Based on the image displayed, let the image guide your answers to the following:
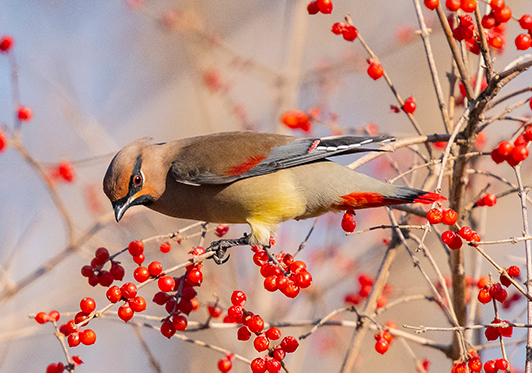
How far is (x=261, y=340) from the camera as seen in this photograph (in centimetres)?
229

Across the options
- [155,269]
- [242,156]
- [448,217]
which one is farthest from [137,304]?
[448,217]

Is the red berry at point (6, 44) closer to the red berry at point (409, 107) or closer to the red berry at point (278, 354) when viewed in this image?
the red berry at point (409, 107)

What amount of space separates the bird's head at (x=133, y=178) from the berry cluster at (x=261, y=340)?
0.82 metres

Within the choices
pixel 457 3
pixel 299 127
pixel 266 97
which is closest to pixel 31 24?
pixel 266 97

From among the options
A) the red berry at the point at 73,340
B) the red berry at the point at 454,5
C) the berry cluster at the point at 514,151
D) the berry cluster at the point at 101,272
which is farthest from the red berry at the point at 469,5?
the red berry at the point at 73,340

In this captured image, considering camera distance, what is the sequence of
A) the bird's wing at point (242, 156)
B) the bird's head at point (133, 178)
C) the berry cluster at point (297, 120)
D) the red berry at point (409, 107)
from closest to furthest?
the red berry at point (409, 107) → the bird's head at point (133, 178) → the bird's wing at point (242, 156) → the berry cluster at point (297, 120)

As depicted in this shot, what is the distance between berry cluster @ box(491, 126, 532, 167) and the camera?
2217mm

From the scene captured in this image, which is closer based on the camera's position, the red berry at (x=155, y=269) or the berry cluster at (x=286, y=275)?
the red berry at (x=155, y=269)

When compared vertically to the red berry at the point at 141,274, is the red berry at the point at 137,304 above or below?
below

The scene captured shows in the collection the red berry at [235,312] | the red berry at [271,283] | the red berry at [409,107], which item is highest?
the red berry at [409,107]

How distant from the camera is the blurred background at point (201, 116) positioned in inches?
183

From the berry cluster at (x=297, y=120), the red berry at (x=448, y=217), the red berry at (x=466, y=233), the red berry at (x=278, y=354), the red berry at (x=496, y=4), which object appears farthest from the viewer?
the berry cluster at (x=297, y=120)

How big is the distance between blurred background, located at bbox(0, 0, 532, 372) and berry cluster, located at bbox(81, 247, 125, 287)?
1.73 metres

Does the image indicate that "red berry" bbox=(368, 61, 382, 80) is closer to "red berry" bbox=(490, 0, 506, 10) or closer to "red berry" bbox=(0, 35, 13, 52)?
"red berry" bbox=(490, 0, 506, 10)
